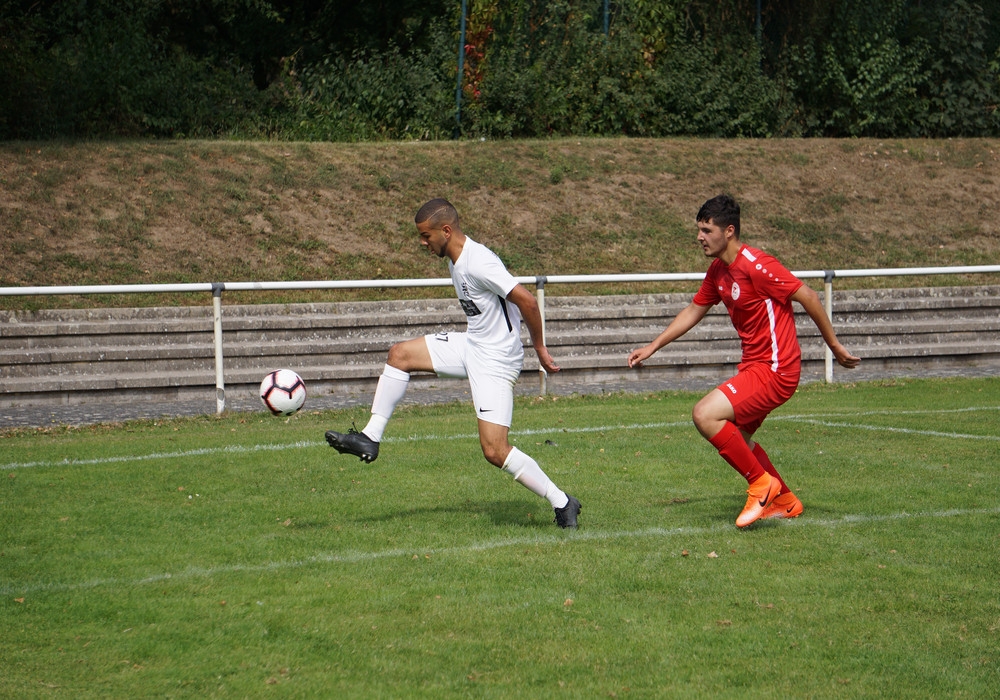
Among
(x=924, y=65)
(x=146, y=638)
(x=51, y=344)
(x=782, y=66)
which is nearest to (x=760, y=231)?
(x=782, y=66)

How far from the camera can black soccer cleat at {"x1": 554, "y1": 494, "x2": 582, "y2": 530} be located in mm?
6816

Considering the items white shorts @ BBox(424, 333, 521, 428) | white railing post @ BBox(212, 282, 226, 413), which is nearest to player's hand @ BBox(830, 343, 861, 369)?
white shorts @ BBox(424, 333, 521, 428)

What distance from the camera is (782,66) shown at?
82.4 ft

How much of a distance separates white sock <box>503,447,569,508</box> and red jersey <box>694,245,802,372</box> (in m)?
1.45

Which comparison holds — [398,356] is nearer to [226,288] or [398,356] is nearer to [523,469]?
[523,469]

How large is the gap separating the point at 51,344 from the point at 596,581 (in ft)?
32.8

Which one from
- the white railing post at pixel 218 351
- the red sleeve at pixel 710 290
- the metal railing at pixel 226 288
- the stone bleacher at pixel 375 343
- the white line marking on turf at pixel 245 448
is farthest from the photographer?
the stone bleacher at pixel 375 343

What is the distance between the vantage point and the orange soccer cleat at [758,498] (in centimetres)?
677

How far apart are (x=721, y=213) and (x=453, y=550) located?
8.60 feet

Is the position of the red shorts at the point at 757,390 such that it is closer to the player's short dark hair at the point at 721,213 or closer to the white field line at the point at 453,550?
the white field line at the point at 453,550

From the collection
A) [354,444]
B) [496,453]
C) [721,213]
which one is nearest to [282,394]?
[354,444]

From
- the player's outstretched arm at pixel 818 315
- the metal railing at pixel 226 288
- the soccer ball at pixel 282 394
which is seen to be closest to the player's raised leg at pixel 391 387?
the soccer ball at pixel 282 394

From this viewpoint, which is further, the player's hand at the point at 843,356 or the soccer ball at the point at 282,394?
the soccer ball at the point at 282,394

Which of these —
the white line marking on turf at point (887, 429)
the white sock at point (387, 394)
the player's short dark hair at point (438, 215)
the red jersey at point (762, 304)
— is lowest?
the white line marking on turf at point (887, 429)
